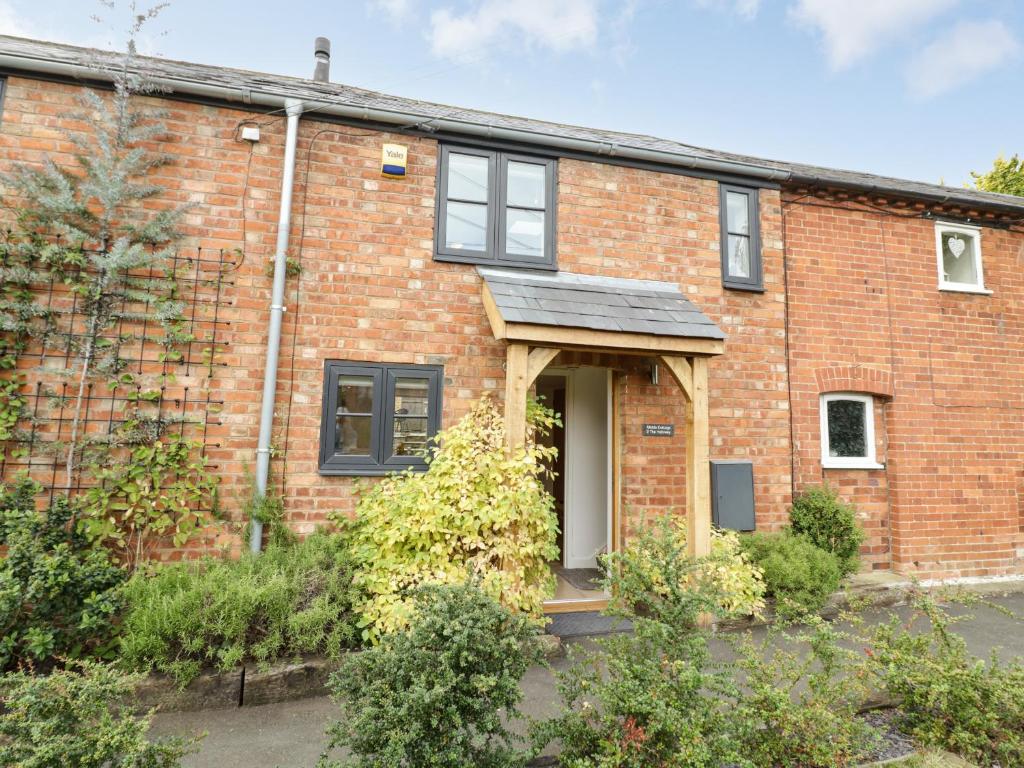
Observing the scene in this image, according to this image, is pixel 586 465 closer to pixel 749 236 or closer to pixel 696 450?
pixel 696 450

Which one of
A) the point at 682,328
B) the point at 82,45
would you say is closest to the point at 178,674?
the point at 682,328

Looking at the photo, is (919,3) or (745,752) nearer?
Answer: (745,752)

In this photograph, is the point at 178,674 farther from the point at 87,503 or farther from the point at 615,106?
the point at 615,106

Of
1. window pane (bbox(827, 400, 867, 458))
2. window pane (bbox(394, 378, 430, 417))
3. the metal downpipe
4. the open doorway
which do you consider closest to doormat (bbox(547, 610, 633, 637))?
the open doorway

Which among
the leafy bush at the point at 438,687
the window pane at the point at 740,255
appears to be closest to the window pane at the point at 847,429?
the window pane at the point at 740,255

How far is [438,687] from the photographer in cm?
212

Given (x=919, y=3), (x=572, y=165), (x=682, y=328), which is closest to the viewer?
(x=682, y=328)

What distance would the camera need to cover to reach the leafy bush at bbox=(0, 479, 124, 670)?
329 cm

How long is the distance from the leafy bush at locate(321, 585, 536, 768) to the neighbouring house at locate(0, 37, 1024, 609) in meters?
1.80

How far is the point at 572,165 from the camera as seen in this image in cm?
588

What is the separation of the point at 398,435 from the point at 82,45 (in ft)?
20.7

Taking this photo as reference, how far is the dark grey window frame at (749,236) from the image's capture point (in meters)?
6.23

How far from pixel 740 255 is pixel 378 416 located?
16.5 ft

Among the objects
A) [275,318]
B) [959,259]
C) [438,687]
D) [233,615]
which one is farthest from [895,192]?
[233,615]
